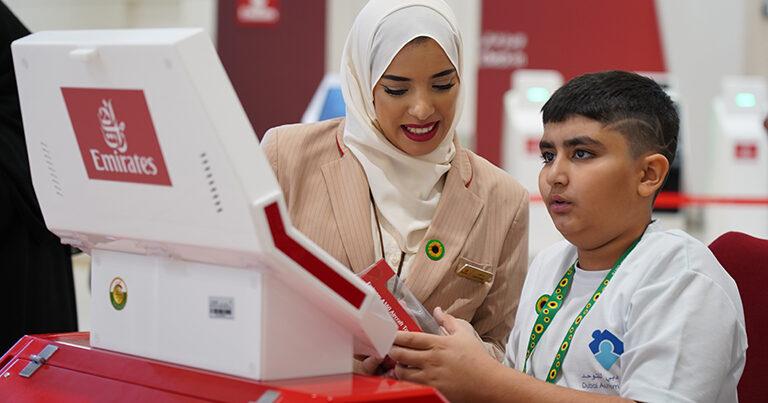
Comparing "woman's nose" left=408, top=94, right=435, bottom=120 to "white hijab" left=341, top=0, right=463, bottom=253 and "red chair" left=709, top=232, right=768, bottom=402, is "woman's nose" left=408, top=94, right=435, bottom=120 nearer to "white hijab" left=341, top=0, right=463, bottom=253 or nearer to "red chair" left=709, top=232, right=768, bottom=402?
"white hijab" left=341, top=0, right=463, bottom=253

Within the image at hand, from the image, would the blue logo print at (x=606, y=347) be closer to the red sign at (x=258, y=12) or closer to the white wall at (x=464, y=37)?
the white wall at (x=464, y=37)

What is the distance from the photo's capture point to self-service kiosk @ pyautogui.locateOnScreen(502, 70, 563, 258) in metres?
7.24

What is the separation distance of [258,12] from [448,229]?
7.62m

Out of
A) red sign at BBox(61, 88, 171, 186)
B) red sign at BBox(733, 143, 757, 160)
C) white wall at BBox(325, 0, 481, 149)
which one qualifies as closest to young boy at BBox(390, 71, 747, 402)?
red sign at BBox(61, 88, 171, 186)

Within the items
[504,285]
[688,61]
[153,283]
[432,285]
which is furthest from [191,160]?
[688,61]

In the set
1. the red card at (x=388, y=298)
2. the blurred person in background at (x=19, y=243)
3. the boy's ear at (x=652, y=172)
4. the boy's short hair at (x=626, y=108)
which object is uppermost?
the boy's short hair at (x=626, y=108)

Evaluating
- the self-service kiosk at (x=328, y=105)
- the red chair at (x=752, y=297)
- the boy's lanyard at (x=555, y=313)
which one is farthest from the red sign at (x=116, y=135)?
the self-service kiosk at (x=328, y=105)

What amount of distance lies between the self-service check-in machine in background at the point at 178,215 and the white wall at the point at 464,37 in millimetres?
7709

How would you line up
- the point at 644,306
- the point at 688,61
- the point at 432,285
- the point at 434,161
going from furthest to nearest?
the point at 688,61, the point at 434,161, the point at 432,285, the point at 644,306

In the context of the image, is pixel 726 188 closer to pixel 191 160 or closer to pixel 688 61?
pixel 688 61

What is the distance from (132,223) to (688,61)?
331 inches

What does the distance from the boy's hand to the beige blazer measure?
0.56 meters

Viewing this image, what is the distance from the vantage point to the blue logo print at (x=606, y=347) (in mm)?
1741

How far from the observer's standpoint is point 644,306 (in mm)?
1705
